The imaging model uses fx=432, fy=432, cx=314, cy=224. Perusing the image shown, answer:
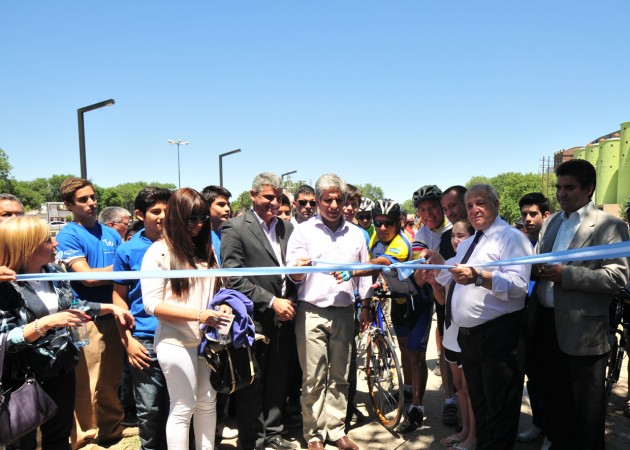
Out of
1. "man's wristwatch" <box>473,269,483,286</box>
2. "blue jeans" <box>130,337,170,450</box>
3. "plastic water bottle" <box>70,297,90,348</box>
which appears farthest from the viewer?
"blue jeans" <box>130,337,170,450</box>

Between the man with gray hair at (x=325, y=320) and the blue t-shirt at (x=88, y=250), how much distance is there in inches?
69.0

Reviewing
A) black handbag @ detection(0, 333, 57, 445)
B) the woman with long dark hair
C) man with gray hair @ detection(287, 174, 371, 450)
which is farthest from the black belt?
black handbag @ detection(0, 333, 57, 445)

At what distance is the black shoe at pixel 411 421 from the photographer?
13.5 feet

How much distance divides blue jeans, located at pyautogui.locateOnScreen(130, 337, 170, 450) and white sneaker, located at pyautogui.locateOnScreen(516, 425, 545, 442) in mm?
3087

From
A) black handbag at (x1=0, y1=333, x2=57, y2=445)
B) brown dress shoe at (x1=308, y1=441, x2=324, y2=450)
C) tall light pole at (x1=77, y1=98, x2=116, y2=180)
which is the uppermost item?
tall light pole at (x1=77, y1=98, x2=116, y2=180)

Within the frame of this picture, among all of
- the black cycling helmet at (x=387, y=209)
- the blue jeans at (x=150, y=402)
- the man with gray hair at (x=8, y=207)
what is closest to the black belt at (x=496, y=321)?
the black cycling helmet at (x=387, y=209)

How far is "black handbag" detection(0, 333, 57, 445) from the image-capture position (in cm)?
240

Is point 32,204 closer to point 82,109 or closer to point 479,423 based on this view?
point 82,109

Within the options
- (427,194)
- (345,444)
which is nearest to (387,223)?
(427,194)

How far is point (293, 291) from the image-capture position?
3.85 metres

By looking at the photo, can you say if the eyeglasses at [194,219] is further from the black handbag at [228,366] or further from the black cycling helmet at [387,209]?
the black cycling helmet at [387,209]

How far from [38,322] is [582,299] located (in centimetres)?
354

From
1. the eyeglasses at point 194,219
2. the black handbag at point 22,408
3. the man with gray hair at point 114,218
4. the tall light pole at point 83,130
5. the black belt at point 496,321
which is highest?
the tall light pole at point 83,130

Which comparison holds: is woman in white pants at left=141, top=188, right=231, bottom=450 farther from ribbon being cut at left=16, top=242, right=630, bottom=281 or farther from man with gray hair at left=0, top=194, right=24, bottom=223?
man with gray hair at left=0, top=194, right=24, bottom=223
